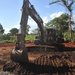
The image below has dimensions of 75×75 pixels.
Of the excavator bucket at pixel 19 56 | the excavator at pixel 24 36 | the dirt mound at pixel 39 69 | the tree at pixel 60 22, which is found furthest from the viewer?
the tree at pixel 60 22

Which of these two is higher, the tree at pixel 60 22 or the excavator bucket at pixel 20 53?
the tree at pixel 60 22

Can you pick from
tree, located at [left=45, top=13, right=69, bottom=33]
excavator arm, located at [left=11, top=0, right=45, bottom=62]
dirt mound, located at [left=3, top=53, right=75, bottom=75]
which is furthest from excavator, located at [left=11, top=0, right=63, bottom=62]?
tree, located at [left=45, top=13, right=69, bottom=33]

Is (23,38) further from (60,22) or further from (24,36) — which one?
(60,22)

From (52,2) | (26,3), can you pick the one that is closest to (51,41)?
(26,3)

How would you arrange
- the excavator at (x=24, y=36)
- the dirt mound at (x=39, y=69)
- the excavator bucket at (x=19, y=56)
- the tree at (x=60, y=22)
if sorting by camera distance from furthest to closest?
the tree at (x=60, y=22)
the excavator at (x=24, y=36)
the excavator bucket at (x=19, y=56)
the dirt mound at (x=39, y=69)

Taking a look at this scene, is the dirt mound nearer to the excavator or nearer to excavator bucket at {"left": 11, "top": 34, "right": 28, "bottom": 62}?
excavator bucket at {"left": 11, "top": 34, "right": 28, "bottom": 62}

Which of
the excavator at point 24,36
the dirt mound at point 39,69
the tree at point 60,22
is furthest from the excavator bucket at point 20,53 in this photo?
the tree at point 60,22

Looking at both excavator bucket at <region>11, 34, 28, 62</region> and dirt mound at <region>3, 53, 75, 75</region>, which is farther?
excavator bucket at <region>11, 34, 28, 62</region>

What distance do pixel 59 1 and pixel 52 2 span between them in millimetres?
949

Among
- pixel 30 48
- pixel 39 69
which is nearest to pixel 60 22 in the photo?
pixel 30 48

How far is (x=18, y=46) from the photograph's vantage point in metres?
11.7

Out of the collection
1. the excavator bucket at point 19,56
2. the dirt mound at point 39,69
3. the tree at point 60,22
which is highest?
the tree at point 60,22

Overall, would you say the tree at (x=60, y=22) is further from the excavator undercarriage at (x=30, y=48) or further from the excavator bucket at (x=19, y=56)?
the excavator bucket at (x=19, y=56)

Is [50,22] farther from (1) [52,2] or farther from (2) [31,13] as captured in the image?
(2) [31,13]
